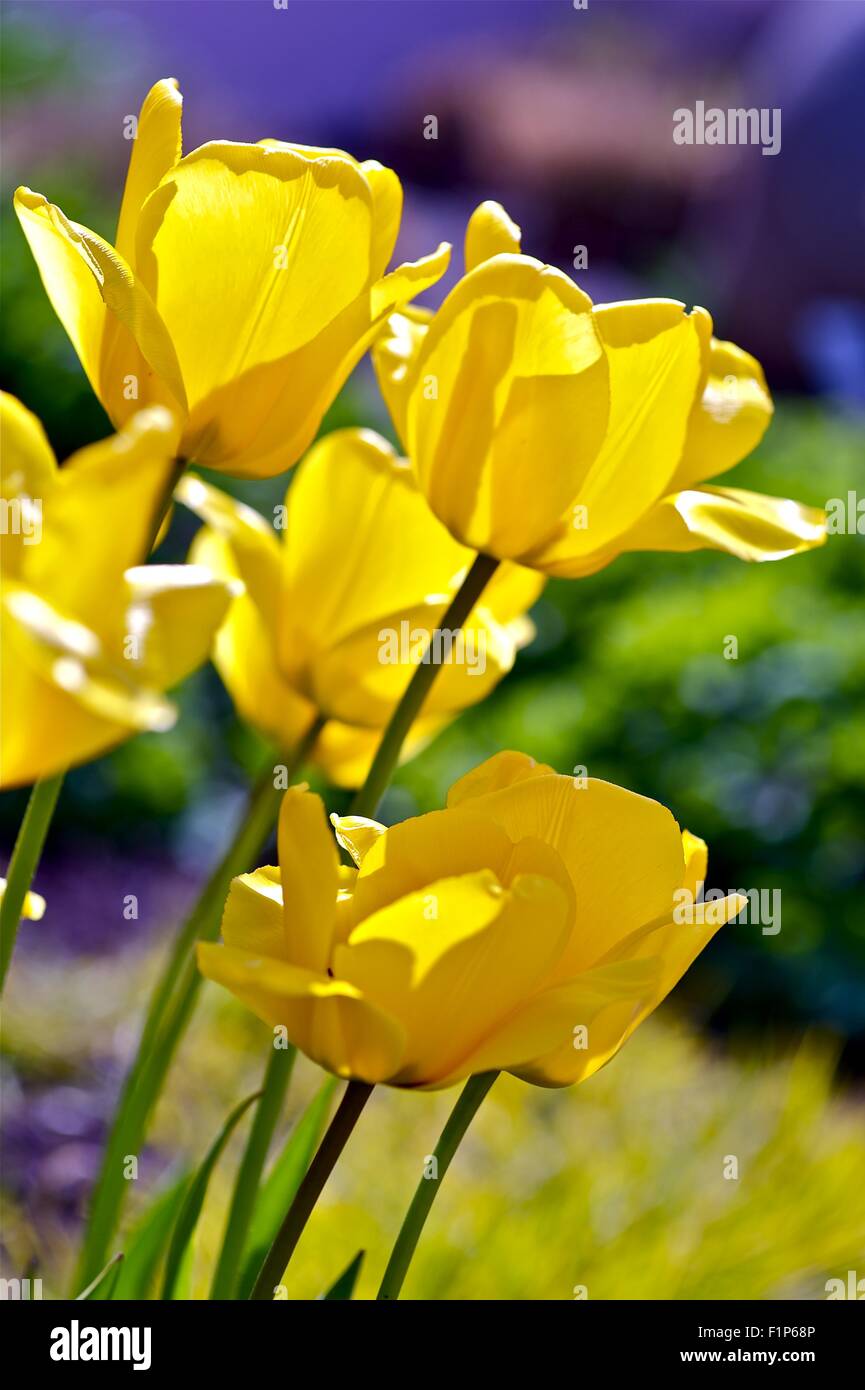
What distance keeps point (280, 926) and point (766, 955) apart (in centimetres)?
160

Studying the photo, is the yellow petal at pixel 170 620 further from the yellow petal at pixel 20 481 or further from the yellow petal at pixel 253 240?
the yellow petal at pixel 253 240

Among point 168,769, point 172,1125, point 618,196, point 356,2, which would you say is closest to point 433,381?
point 172,1125

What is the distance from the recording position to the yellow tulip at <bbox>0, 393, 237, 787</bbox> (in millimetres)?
177

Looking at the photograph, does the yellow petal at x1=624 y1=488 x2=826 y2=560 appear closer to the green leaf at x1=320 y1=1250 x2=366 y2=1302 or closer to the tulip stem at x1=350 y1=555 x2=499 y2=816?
the tulip stem at x1=350 y1=555 x2=499 y2=816

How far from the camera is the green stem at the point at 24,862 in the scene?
288 mm

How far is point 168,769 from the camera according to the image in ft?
6.84

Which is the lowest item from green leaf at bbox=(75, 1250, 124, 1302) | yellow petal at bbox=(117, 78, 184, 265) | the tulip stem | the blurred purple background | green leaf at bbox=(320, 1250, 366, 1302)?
green leaf at bbox=(75, 1250, 124, 1302)

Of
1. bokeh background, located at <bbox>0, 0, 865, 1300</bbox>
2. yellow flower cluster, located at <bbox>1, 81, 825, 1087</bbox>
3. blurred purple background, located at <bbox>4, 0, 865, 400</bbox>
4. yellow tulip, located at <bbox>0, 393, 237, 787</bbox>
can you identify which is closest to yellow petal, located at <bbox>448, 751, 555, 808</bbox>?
yellow flower cluster, located at <bbox>1, 81, 825, 1087</bbox>

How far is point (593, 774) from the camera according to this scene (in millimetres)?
1830

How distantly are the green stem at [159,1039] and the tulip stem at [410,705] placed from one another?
6 cm

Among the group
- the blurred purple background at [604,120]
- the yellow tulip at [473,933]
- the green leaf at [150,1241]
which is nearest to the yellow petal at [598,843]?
the yellow tulip at [473,933]

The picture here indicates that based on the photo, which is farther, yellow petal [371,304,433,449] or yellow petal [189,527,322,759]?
yellow petal [189,527,322,759]

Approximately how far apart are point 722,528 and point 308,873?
5.3 inches

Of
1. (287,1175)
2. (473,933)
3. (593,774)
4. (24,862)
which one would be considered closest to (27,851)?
(24,862)
